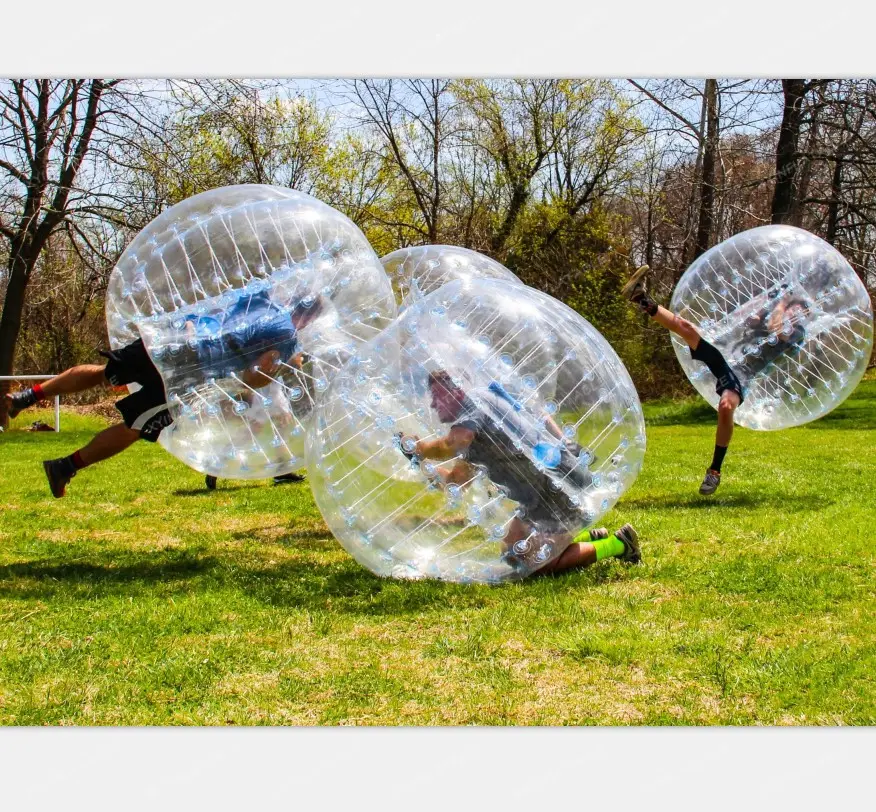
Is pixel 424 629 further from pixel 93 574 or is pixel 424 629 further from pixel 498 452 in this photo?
pixel 93 574

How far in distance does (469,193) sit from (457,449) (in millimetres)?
8762

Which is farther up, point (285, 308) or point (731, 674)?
point (285, 308)

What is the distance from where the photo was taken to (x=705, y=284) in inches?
213

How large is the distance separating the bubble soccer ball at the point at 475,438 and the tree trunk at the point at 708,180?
5336 mm

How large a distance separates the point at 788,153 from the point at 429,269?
565 centimetres

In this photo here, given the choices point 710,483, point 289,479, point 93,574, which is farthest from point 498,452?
point 289,479

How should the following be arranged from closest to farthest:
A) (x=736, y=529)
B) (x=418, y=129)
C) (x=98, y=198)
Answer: (x=736, y=529) < (x=98, y=198) < (x=418, y=129)

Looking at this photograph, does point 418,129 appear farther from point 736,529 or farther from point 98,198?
point 736,529

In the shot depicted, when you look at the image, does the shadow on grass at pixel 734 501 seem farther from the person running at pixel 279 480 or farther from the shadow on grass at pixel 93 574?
the shadow on grass at pixel 93 574

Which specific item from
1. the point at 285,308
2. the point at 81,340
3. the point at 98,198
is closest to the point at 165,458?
the point at 98,198

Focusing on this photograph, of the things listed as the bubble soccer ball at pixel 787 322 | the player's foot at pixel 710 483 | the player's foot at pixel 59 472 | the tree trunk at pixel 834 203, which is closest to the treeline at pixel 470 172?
the tree trunk at pixel 834 203

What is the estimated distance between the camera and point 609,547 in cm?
384

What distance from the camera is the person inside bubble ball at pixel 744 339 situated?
5145mm

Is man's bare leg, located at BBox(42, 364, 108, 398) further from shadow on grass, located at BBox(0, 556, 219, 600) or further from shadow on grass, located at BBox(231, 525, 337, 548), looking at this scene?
shadow on grass, located at BBox(231, 525, 337, 548)
